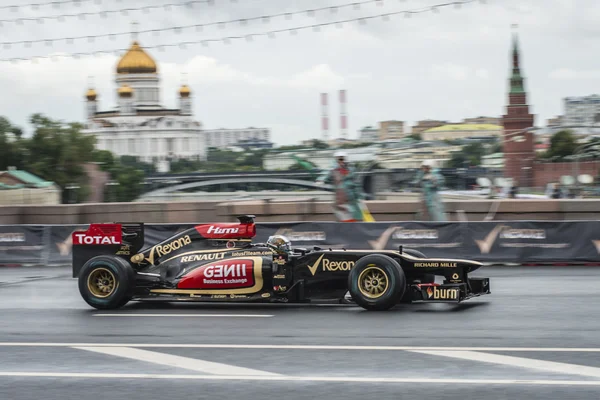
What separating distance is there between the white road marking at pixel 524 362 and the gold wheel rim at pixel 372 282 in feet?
8.06

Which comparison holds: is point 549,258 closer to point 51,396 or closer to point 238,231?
point 238,231

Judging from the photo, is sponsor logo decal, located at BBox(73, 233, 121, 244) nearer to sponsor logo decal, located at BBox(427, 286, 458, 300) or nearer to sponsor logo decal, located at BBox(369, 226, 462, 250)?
sponsor logo decal, located at BBox(427, 286, 458, 300)

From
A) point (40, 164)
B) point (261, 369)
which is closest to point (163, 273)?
point (261, 369)

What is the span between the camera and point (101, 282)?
12570 mm

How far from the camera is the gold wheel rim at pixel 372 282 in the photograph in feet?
36.8

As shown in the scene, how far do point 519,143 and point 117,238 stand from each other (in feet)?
40.9

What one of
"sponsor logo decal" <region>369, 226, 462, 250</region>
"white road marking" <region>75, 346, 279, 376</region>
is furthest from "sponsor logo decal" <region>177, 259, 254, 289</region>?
"sponsor logo decal" <region>369, 226, 462, 250</region>

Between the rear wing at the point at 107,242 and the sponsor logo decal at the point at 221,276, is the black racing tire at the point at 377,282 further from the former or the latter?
the rear wing at the point at 107,242

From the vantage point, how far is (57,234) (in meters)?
21.1

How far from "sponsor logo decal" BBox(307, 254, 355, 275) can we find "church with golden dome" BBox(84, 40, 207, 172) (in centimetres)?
15264

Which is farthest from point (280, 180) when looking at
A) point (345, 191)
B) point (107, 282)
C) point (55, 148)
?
point (55, 148)

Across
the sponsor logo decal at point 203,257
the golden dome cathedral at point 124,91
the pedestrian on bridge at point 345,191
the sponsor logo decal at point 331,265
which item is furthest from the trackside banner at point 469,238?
the golden dome cathedral at point 124,91

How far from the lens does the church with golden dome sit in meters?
165

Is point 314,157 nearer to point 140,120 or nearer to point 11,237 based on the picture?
point 11,237
